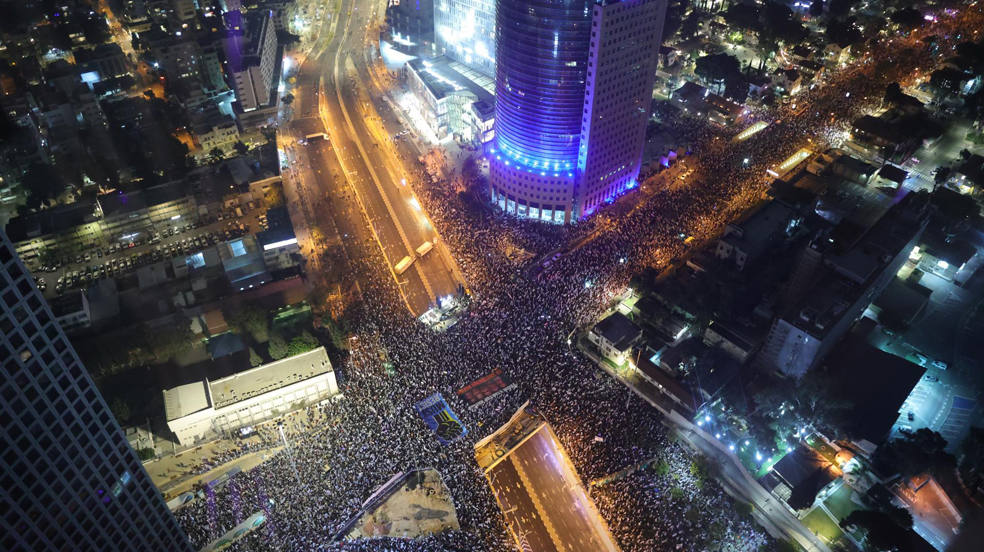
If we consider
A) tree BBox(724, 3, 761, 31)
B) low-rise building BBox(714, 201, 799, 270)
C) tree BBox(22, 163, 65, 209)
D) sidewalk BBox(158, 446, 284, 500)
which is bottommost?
sidewalk BBox(158, 446, 284, 500)

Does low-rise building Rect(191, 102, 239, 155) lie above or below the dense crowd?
above

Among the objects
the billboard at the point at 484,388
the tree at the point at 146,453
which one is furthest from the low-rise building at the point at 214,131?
the billboard at the point at 484,388

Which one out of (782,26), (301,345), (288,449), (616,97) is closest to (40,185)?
(301,345)

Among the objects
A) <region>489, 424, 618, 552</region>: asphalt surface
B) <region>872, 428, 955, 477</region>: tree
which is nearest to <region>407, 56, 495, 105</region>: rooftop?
<region>489, 424, 618, 552</region>: asphalt surface

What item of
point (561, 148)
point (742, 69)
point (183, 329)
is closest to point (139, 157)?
point (183, 329)

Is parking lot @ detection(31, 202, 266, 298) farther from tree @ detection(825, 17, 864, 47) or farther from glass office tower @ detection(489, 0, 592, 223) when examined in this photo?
tree @ detection(825, 17, 864, 47)

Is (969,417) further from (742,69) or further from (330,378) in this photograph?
(742,69)
